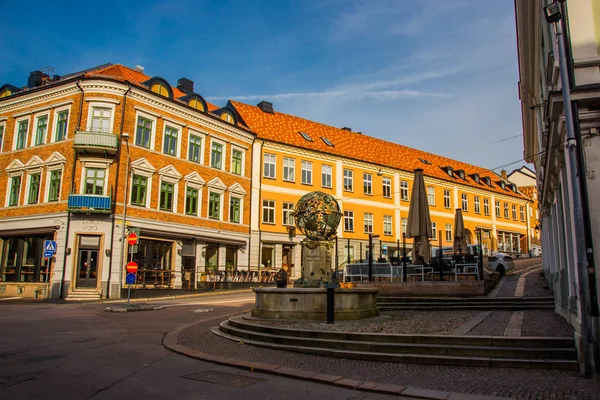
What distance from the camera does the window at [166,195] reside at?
2962 cm

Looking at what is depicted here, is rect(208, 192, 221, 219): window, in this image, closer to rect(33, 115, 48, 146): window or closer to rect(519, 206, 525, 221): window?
rect(33, 115, 48, 146): window

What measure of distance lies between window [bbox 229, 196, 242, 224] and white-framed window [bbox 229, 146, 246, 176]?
209 cm

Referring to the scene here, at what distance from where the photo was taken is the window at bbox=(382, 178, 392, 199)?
145 ft

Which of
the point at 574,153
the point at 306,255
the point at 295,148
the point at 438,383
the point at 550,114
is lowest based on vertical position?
the point at 438,383

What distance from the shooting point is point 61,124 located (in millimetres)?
28312

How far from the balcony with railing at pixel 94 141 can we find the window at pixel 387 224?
84.2 ft

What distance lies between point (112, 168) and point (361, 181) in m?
23.0

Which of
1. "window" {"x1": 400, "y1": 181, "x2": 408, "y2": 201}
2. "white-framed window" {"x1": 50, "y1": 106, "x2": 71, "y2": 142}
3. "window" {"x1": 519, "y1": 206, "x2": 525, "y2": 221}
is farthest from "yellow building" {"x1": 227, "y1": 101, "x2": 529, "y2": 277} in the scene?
"white-framed window" {"x1": 50, "y1": 106, "x2": 71, "y2": 142}

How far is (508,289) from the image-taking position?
61.8 feet

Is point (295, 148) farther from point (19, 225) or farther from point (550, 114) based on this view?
point (550, 114)

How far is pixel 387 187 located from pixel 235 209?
1649cm

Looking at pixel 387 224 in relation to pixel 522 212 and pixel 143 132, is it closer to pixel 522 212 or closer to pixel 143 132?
pixel 143 132

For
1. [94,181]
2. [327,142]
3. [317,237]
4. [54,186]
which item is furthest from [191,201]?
[317,237]

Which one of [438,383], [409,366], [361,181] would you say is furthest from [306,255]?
[361,181]
